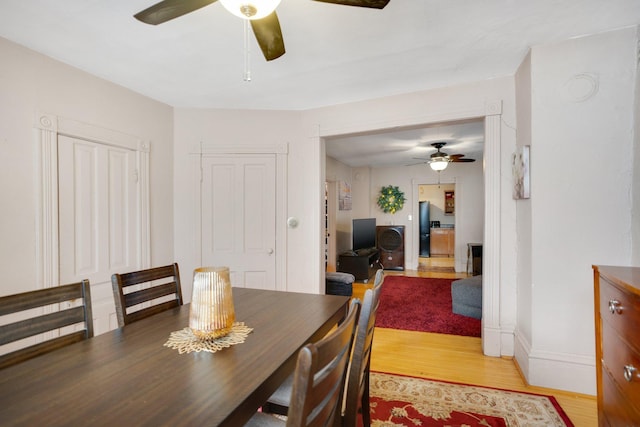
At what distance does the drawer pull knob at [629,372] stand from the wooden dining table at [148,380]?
1182mm

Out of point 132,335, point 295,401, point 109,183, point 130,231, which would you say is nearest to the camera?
point 295,401

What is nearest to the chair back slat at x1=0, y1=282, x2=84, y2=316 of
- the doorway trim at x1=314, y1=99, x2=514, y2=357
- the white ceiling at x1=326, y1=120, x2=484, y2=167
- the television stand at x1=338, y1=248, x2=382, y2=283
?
the doorway trim at x1=314, y1=99, x2=514, y2=357

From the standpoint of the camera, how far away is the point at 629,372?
1.16 m

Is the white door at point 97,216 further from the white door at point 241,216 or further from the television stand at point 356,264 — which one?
the television stand at point 356,264

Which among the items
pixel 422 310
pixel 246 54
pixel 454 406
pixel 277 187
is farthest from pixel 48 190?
pixel 422 310

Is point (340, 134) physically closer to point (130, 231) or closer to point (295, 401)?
point (130, 231)

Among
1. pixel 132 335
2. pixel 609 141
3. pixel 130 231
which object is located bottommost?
pixel 132 335

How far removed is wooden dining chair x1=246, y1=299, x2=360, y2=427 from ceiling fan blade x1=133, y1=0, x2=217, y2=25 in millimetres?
1422

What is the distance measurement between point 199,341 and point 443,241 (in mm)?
9120

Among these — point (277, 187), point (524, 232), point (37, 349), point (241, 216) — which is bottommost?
point (37, 349)

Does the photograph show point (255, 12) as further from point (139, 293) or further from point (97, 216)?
point (97, 216)

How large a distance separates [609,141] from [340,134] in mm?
2173

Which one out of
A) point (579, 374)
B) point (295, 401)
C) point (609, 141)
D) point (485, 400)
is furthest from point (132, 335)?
point (609, 141)

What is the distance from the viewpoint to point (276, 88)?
9.64ft
